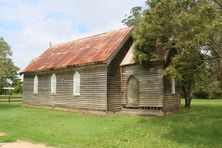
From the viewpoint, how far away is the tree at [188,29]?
44.6 ft

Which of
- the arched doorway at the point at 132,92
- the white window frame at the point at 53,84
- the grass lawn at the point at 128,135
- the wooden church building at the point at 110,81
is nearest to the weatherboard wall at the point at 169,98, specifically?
the wooden church building at the point at 110,81

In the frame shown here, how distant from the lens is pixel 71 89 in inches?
1167

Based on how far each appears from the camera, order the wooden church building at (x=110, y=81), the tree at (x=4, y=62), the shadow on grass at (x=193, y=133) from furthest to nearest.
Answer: the tree at (x=4, y=62)
the wooden church building at (x=110, y=81)
the shadow on grass at (x=193, y=133)

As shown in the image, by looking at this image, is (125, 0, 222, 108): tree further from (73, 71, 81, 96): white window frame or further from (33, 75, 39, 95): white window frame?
(33, 75, 39, 95): white window frame

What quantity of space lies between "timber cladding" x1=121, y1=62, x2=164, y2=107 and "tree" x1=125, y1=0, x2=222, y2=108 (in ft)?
20.5

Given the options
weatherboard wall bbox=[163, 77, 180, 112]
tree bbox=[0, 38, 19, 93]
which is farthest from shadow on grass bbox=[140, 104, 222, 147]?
tree bbox=[0, 38, 19, 93]

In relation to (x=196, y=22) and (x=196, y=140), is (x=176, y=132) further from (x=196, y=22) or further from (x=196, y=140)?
(x=196, y=22)

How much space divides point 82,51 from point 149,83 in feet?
32.6

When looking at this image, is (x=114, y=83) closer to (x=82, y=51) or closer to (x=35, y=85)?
(x=82, y=51)

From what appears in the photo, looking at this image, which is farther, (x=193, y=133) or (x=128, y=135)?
(x=193, y=133)

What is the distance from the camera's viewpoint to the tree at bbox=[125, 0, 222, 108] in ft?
44.6

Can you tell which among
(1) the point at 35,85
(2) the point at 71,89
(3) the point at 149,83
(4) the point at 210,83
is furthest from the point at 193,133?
(1) the point at 35,85

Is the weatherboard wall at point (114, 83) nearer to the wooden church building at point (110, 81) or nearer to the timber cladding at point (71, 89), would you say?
the wooden church building at point (110, 81)

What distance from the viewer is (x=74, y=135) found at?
1525 cm
